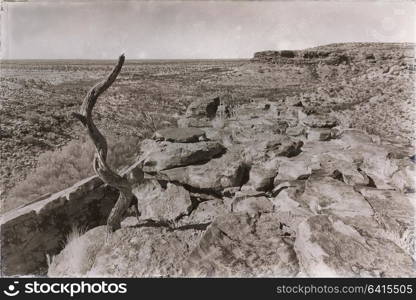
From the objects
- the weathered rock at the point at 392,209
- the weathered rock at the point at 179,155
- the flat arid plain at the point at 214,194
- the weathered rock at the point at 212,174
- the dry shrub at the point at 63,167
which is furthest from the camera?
the weathered rock at the point at 179,155

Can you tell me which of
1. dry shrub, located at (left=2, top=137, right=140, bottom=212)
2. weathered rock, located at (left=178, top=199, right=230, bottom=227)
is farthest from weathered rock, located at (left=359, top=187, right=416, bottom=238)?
dry shrub, located at (left=2, top=137, right=140, bottom=212)

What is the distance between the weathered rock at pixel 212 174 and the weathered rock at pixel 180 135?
0.90 m

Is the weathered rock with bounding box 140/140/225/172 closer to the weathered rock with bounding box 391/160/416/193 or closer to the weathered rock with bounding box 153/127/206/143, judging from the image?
the weathered rock with bounding box 153/127/206/143

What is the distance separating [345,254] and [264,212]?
1115mm

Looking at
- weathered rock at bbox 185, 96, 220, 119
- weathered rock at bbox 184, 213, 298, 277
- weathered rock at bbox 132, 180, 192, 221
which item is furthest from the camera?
weathered rock at bbox 185, 96, 220, 119

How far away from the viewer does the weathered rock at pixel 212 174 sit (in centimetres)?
442

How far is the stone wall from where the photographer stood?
3.36m

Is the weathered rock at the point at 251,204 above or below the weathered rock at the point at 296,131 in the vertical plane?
below

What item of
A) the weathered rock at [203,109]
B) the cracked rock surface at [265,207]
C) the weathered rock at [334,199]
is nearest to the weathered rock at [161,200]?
the cracked rock surface at [265,207]

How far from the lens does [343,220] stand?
3219mm

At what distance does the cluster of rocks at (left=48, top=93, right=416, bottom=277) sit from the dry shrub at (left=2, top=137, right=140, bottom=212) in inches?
21.3

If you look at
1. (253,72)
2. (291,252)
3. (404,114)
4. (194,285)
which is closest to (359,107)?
(404,114)

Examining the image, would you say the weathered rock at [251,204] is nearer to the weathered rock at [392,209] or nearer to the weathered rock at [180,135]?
the weathered rock at [392,209]

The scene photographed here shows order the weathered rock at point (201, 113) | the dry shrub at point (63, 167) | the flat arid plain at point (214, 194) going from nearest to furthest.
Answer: the flat arid plain at point (214, 194)
the dry shrub at point (63, 167)
the weathered rock at point (201, 113)
